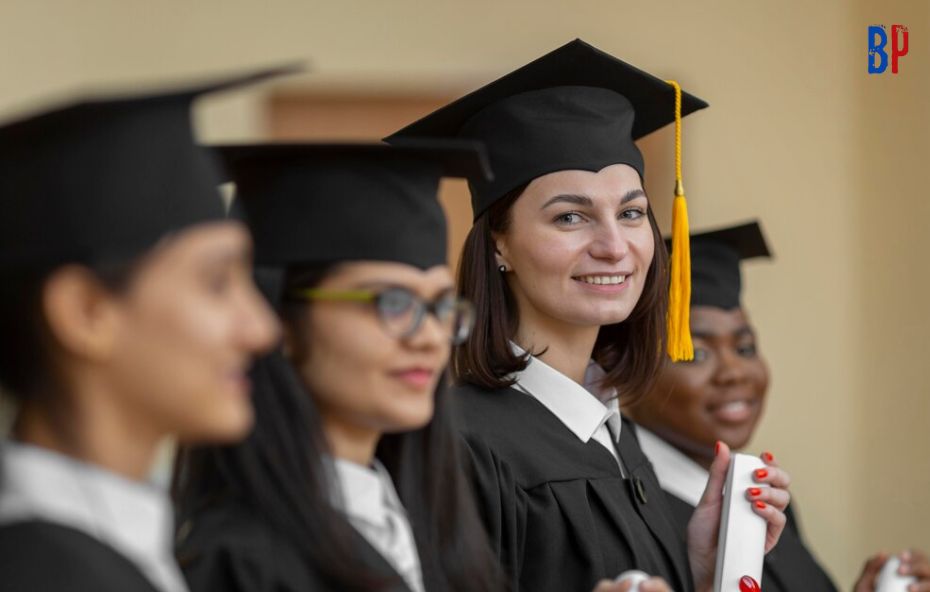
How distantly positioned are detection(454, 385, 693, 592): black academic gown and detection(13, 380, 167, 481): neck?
1049 millimetres

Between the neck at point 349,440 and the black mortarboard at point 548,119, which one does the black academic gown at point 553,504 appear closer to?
the black mortarboard at point 548,119

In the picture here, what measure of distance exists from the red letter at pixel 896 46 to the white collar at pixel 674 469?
8.77ft

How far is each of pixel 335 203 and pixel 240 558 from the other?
1.53 ft

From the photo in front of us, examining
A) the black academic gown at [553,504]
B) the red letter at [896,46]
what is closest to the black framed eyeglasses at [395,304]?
the black academic gown at [553,504]

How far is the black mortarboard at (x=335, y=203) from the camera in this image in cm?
183

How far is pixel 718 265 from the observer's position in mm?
3703

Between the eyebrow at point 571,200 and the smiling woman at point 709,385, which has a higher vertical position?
the eyebrow at point 571,200

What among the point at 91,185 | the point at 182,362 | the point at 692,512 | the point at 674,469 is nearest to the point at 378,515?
the point at 182,362

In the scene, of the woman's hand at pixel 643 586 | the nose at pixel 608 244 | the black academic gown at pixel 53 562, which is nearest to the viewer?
the black academic gown at pixel 53 562

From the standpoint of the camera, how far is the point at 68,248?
1.44m

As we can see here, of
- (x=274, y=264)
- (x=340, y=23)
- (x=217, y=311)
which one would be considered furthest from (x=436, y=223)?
(x=340, y=23)

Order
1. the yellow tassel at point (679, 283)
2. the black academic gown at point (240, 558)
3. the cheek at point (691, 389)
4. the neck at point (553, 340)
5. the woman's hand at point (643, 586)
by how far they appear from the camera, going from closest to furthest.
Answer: the black academic gown at point (240, 558)
the woman's hand at point (643, 586)
the neck at point (553, 340)
the yellow tassel at point (679, 283)
the cheek at point (691, 389)

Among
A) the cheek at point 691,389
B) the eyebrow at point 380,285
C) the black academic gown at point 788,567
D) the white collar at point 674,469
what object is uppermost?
the eyebrow at point 380,285

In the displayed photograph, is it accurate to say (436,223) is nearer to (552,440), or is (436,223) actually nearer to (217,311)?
(217,311)
